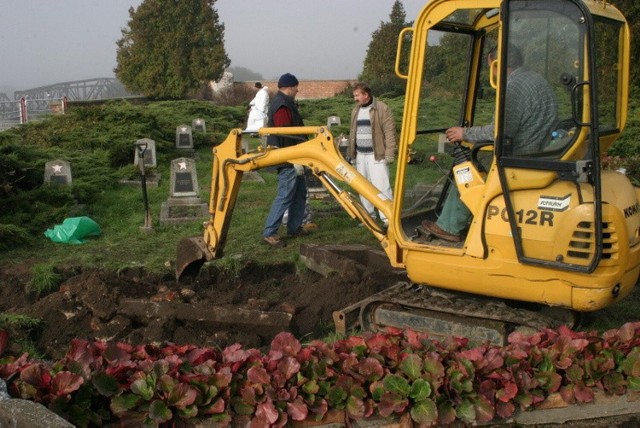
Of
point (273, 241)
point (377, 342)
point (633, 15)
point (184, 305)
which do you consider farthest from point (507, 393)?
point (633, 15)

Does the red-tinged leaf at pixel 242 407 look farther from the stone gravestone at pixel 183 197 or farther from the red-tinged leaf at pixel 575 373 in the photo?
the stone gravestone at pixel 183 197

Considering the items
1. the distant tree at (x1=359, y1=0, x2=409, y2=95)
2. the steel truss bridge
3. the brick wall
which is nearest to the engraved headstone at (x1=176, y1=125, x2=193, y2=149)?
the distant tree at (x1=359, y1=0, x2=409, y2=95)

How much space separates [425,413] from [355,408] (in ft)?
1.25

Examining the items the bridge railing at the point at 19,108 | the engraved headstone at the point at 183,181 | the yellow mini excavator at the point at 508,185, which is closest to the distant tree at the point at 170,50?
the bridge railing at the point at 19,108

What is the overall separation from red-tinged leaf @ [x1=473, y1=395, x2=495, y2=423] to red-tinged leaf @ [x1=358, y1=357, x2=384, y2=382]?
1.84 feet

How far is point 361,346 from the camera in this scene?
5.11 metres

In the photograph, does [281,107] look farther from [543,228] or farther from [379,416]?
[379,416]

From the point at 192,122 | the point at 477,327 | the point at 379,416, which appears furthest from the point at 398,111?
the point at 379,416

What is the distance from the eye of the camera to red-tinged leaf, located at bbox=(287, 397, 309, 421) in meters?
4.57

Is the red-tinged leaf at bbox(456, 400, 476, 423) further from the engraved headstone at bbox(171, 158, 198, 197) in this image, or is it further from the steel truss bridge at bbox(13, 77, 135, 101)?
the steel truss bridge at bbox(13, 77, 135, 101)

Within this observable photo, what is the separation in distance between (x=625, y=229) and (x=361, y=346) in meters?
Answer: 1.96

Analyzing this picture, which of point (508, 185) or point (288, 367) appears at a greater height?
point (508, 185)

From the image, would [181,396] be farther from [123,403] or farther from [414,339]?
[414,339]

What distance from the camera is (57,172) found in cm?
1351
